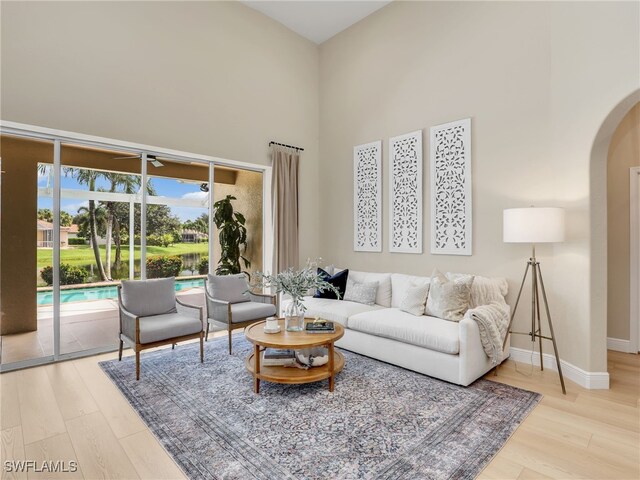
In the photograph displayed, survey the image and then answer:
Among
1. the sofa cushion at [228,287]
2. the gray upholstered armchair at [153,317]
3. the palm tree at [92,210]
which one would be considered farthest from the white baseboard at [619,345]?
the palm tree at [92,210]

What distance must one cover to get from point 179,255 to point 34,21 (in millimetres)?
2872

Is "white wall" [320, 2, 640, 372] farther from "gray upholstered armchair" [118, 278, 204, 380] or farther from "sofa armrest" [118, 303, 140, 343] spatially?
"sofa armrest" [118, 303, 140, 343]

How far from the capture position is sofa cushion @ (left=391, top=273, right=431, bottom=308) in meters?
4.15

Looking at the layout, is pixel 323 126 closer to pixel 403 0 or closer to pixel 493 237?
pixel 403 0

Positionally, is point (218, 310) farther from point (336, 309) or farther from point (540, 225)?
point (540, 225)

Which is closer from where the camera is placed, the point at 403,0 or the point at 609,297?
the point at 609,297

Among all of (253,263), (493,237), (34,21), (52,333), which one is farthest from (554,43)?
(52,333)

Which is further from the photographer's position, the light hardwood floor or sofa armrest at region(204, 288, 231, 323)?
sofa armrest at region(204, 288, 231, 323)

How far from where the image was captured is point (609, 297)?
4.06 m

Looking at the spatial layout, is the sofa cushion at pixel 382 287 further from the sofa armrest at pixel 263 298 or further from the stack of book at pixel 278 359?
the stack of book at pixel 278 359

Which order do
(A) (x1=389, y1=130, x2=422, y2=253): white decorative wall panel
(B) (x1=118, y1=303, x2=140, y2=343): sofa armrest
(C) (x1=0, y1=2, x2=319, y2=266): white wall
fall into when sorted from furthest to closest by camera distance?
(A) (x1=389, y1=130, x2=422, y2=253): white decorative wall panel, (C) (x1=0, y1=2, x2=319, y2=266): white wall, (B) (x1=118, y1=303, x2=140, y2=343): sofa armrest

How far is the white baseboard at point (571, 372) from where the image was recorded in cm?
Result: 301

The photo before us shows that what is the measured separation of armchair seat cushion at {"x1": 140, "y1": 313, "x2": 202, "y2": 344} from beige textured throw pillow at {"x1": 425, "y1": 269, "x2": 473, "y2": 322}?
8.30ft

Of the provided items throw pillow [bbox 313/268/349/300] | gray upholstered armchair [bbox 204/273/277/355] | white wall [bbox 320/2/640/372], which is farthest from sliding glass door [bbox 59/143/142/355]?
white wall [bbox 320/2/640/372]
